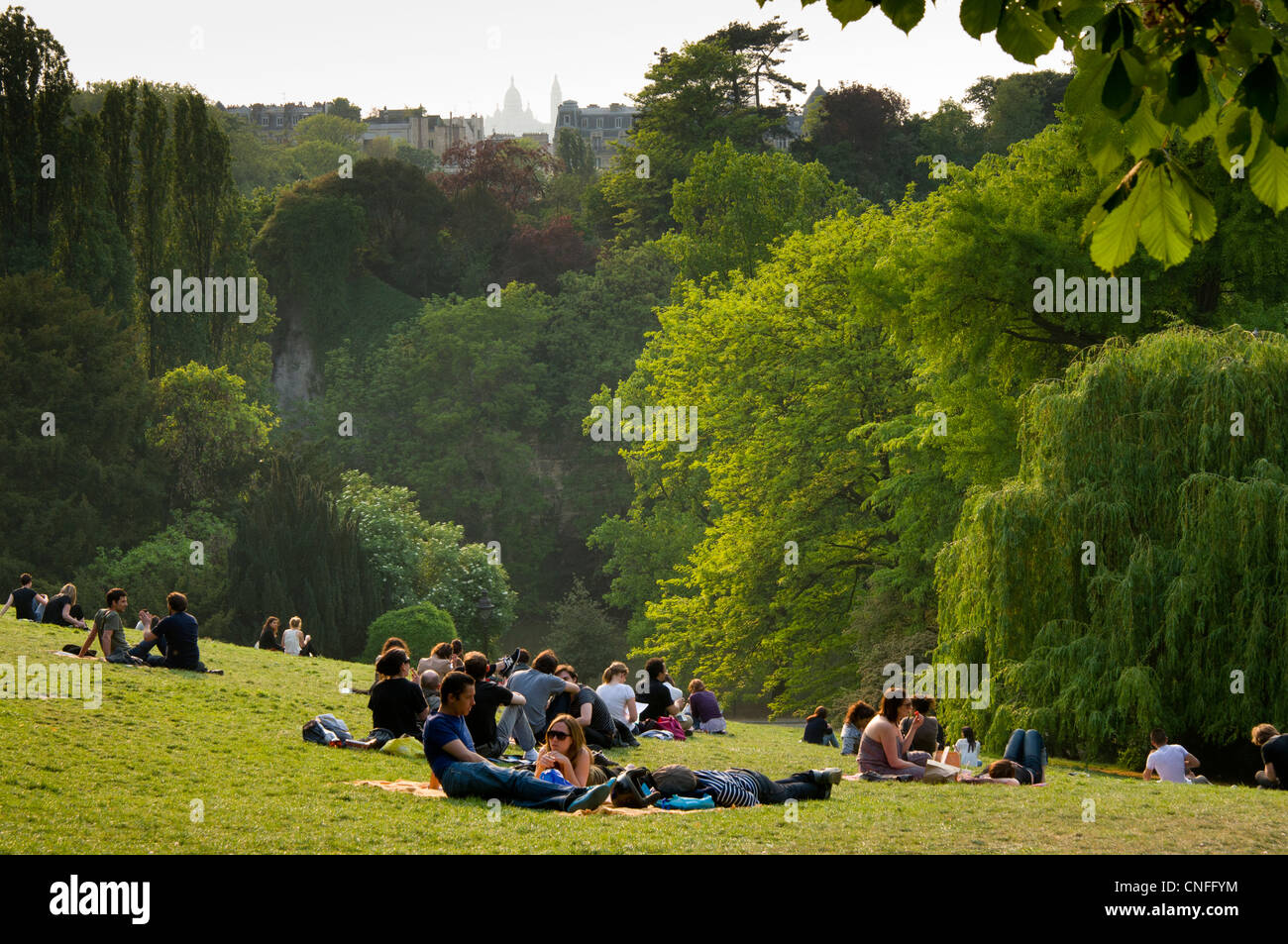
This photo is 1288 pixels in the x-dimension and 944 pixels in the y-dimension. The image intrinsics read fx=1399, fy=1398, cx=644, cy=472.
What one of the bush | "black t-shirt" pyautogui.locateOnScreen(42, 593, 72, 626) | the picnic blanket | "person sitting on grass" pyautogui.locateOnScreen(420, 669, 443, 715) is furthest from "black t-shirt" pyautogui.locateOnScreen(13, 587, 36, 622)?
the picnic blanket

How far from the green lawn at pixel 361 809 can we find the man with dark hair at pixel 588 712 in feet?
1.33

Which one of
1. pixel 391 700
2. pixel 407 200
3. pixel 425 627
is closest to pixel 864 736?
pixel 391 700

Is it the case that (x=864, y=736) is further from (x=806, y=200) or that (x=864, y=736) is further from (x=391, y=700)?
(x=806, y=200)

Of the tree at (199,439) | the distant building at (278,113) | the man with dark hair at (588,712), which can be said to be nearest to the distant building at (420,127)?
the distant building at (278,113)

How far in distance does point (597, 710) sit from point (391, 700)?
7.98ft

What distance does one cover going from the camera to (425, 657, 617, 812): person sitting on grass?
1020cm

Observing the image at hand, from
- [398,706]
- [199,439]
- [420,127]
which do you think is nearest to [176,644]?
[398,706]

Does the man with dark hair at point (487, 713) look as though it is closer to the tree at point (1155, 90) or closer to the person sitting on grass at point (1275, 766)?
the person sitting on grass at point (1275, 766)

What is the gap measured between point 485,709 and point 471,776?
2820 millimetres

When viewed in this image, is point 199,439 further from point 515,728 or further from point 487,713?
point 487,713

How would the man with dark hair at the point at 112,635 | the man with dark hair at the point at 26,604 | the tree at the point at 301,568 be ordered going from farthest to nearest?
the tree at the point at 301,568
the man with dark hair at the point at 26,604
the man with dark hair at the point at 112,635

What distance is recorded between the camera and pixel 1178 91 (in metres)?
3.84

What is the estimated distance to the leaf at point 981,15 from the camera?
3930mm

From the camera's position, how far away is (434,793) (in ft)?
35.7
